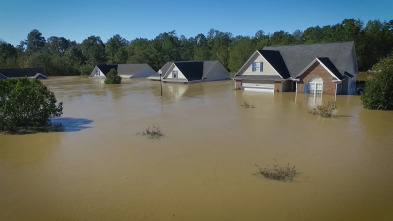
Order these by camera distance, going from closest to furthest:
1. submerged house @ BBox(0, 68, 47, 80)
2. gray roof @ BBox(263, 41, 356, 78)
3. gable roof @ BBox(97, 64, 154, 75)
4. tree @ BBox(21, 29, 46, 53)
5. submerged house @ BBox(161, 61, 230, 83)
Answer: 1. gray roof @ BBox(263, 41, 356, 78)
2. submerged house @ BBox(161, 61, 230, 83)
3. submerged house @ BBox(0, 68, 47, 80)
4. gable roof @ BBox(97, 64, 154, 75)
5. tree @ BBox(21, 29, 46, 53)

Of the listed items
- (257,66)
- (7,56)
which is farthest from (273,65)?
(7,56)

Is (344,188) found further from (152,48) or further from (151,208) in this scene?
(152,48)

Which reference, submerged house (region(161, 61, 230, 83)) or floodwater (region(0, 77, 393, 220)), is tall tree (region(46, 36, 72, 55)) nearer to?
submerged house (region(161, 61, 230, 83))

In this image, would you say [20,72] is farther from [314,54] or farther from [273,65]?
[314,54]

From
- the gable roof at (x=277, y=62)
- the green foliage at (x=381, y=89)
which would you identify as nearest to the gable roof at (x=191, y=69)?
the gable roof at (x=277, y=62)

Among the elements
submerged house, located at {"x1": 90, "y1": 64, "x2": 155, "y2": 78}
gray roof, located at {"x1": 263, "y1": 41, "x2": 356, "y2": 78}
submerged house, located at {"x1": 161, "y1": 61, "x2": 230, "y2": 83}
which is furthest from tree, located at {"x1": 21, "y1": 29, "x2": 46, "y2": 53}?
gray roof, located at {"x1": 263, "y1": 41, "x2": 356, "y2": 78}

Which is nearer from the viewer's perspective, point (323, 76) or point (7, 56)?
point (323, 76)

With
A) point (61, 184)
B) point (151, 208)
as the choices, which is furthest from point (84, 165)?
point (151, 208)
